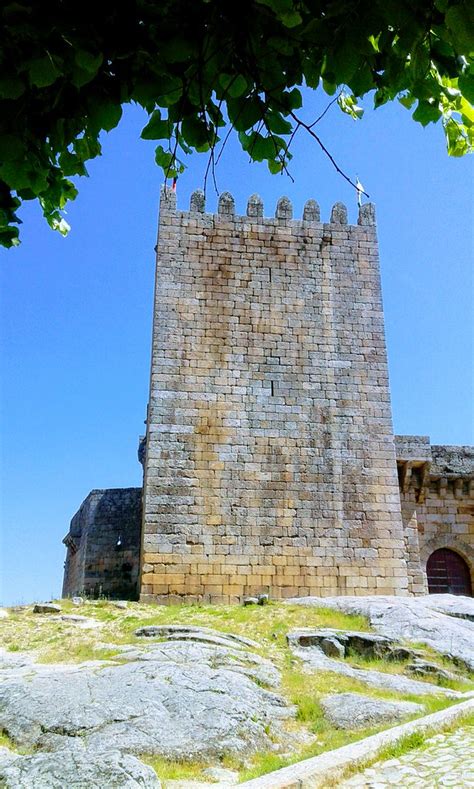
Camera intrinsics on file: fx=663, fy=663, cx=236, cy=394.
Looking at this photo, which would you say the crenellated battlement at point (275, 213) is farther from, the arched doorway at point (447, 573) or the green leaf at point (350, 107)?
the green leaf at point (350, 107)

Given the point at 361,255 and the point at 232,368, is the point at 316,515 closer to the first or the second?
the point at 232,368

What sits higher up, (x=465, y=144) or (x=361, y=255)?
(x=361, y=255)

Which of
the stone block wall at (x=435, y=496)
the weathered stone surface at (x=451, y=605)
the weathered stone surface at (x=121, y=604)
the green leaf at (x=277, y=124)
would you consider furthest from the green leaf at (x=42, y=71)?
the stone block wall at (x=435, y=496)

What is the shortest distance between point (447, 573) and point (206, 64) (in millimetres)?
Result: 14530

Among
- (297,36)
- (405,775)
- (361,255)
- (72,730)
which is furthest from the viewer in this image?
(361,255)

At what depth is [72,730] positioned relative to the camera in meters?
5.45

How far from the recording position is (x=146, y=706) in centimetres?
588

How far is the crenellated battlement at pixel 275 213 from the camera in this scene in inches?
576

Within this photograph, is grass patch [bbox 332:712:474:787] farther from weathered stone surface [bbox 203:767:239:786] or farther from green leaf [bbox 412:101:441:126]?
green leaf [bbox 412:101:441:126]

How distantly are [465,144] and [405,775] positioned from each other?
13.7 ft

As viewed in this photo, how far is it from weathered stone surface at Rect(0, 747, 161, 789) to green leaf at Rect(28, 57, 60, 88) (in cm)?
399

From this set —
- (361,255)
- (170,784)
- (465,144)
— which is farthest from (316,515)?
(465,144)

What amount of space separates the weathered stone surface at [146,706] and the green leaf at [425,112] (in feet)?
15.7

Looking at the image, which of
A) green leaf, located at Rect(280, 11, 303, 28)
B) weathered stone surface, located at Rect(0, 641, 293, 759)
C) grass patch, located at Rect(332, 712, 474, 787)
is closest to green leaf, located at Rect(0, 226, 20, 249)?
green leaf, located at Rect(280, 11, 303, 28)
